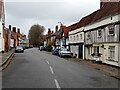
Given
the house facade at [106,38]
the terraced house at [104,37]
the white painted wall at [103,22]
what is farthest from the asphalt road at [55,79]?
→ the white painted wall at [103,22]

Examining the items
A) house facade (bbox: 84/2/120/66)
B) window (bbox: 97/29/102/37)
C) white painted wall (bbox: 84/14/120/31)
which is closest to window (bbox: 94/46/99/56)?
house facade (bbox: 84/2/120/66)

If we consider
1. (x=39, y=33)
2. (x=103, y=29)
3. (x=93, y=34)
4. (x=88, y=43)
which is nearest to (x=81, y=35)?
(x=88, y=43)

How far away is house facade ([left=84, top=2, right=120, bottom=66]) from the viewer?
83.5 feet

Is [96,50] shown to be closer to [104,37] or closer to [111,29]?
[104,37]

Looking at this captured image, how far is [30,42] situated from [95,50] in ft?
393

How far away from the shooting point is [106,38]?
28.6 metres

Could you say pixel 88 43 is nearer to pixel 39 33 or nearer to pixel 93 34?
pixel 93 34

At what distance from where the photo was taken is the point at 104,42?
29047 mm

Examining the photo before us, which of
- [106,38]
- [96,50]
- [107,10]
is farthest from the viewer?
[96,50]

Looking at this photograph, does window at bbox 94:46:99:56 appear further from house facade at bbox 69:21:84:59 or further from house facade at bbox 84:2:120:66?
house facade at bbox 69:21:84:59

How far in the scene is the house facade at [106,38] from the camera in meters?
25.5

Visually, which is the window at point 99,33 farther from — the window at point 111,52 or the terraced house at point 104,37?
the window at point 111,52

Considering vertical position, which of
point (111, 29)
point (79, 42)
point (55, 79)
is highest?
point (111, 29)

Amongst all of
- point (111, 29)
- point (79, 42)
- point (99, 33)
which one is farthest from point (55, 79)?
point (79, 42)
